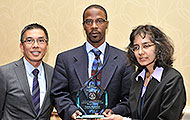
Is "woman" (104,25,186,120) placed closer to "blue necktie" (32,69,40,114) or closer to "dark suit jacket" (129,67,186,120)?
"dark suit jacket" (129,67,186,120)

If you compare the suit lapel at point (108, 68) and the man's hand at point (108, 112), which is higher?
the suit lapel at point (108, 68)

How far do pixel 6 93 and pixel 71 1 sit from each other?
1.47 metres

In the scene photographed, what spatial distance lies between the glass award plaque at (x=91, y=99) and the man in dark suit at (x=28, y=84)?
0.32 metres

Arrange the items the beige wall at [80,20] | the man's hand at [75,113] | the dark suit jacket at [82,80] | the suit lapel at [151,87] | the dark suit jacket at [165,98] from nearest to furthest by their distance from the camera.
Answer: the dark suit jacket at [165,98], the suit lapel at [151,87], the man's hand at [75,113], the dark suit jacket at [82,80], the beige wall at [80,20]

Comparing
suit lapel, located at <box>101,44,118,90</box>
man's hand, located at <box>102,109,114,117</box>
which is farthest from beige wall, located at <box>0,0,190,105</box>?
man's hand, located at <box>102,109,114,117</box>

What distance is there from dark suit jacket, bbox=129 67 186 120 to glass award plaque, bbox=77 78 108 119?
0.34 meters

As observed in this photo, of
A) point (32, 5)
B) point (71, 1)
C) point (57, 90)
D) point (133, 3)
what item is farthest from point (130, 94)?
point (32, 5)

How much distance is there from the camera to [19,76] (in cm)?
222

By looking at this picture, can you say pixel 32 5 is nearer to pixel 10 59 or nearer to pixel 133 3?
pixel 10 59

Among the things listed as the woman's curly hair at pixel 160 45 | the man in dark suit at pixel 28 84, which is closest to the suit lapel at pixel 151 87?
the woman's curly hair at pixel 160 45

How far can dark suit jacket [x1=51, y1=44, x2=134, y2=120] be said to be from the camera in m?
2.20

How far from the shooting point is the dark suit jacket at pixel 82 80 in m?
2.20

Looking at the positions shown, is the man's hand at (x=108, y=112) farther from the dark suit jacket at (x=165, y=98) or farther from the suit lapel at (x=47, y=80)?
the suit lapel at (x=47, y=80)

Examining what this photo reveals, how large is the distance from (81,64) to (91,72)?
0.41 ft
